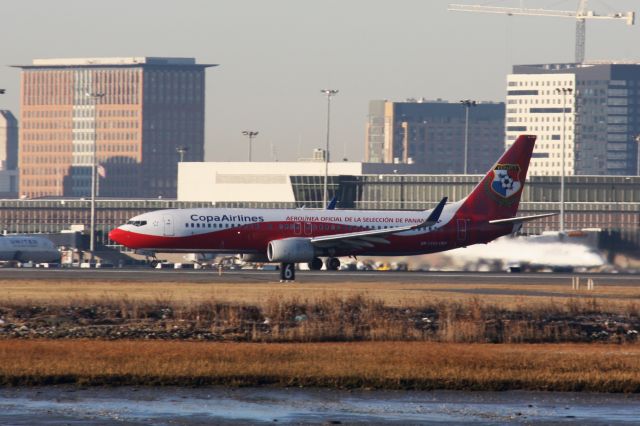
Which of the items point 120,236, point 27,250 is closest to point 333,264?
point 120,236

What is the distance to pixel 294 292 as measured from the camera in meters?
64.8

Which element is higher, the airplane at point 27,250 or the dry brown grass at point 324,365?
the dry brown grass at point 324,365

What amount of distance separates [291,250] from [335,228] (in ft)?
27.7

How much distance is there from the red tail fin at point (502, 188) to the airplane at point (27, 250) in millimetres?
51140

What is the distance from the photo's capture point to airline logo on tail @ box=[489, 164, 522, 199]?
9712cm

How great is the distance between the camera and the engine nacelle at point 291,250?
3346 inches

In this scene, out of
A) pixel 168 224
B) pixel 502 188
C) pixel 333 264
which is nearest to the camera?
pixel 168 224

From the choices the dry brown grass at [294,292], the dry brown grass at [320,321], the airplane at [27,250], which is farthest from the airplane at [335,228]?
the airplane at [27,250]

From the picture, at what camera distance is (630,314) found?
5425 cm

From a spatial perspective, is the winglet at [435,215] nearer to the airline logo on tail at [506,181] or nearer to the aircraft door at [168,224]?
the airline logo on tail at [506,181]

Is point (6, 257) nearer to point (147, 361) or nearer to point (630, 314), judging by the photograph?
point (630, 314)

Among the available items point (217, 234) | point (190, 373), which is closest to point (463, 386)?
point (190, 373)

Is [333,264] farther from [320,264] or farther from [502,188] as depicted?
[502,188]

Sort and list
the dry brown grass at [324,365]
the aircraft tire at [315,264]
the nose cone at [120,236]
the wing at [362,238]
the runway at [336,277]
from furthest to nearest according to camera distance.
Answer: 1. the aircraft tire at [315,264]
2. the wing at [362,238]
3. the nose cone at [120,236]
4. the runway at [336,277]
5. the dry brown grass at [324,365]
